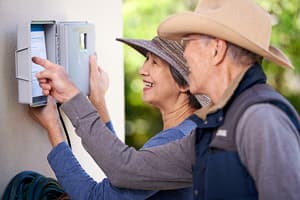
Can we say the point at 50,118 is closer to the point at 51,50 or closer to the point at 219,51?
the point at 51,50

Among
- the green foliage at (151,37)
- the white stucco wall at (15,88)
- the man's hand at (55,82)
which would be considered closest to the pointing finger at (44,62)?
the man's hand at (55,82)

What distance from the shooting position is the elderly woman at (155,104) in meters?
2.71

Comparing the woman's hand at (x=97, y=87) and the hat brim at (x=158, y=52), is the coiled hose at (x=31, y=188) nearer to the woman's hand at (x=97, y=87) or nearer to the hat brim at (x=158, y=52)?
the woman's hand at (x=97, y=87)

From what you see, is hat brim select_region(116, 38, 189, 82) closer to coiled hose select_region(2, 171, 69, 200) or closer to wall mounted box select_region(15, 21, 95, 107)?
wall mounted box select_region(15, 21, 95, 107)

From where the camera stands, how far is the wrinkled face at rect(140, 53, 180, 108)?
2936 mm

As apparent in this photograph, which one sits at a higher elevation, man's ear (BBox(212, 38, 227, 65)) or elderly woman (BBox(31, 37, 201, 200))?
man's ear (BBox(212, 38, 227, 65))

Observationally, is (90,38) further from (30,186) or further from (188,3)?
(188,3)

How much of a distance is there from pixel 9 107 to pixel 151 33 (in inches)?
256

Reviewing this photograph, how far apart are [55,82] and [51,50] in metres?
0.25

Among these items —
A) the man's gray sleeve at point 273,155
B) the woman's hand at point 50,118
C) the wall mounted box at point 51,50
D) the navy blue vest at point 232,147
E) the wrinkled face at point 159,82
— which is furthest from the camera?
the wrinkled face at point 159,82

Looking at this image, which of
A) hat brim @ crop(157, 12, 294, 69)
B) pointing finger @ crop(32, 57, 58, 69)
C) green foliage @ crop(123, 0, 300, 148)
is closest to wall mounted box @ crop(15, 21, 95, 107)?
pointing finger @ crop(32, 57, 58, 69)

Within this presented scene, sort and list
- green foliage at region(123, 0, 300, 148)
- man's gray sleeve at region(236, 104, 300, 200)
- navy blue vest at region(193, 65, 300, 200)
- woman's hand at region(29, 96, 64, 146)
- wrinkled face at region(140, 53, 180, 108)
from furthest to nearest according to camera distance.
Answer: green foliage at region(123, 0, 300, 148) < wrinkled face at region(140, 53, 180, 108) < woman's hand at region(29, 96, 64, 146) < navy blue vest at region(193, 65, 300, 200) < man's gray sleeve at region(236, 104, 300, 200)

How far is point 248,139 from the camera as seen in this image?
2.19 metres

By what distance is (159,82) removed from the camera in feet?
9.62
